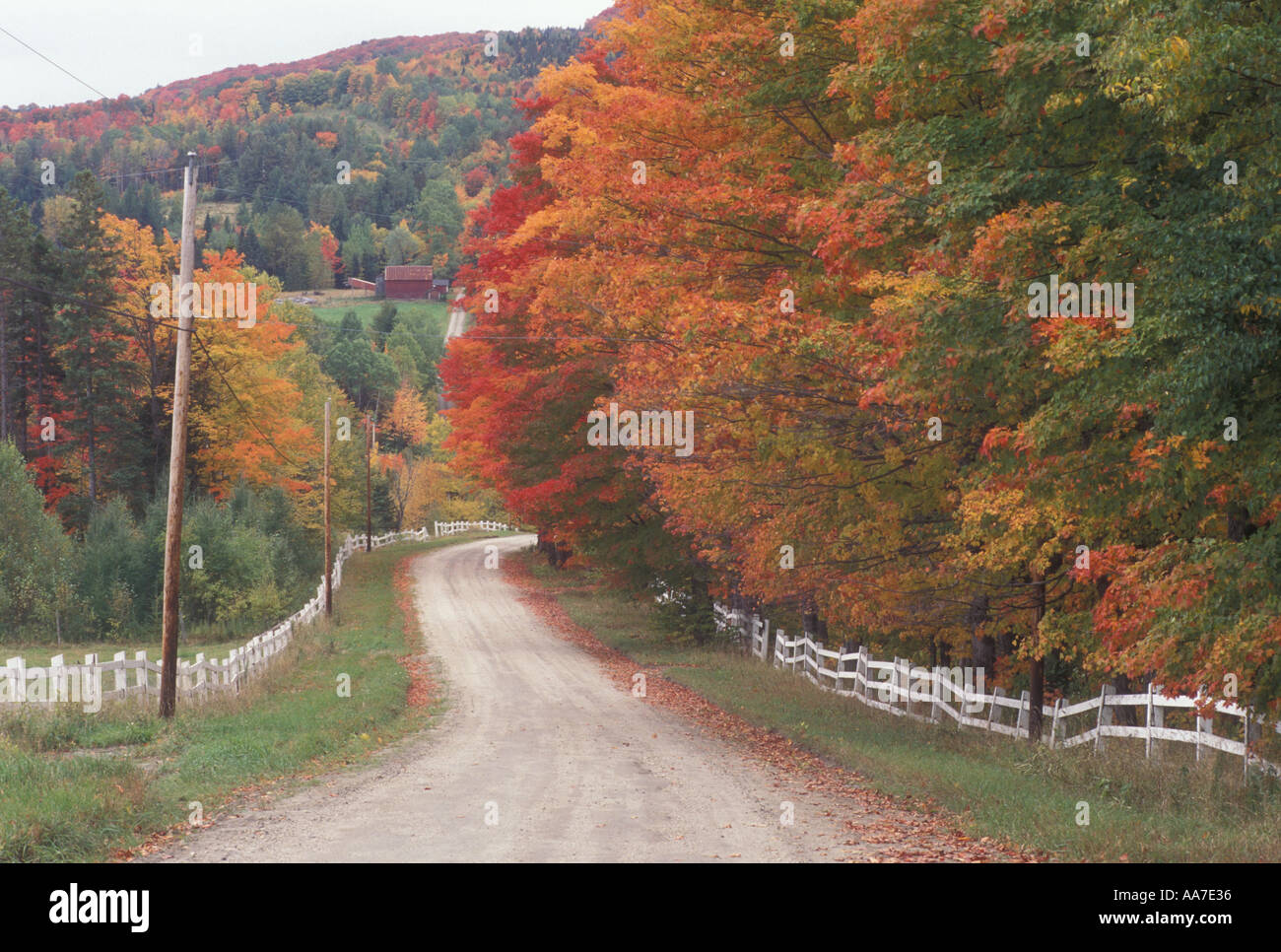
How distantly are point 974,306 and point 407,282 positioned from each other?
177m

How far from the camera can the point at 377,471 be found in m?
84.0

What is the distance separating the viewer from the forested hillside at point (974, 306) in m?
9.45

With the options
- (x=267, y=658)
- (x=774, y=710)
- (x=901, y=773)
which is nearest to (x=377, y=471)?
(x=267, y=658)

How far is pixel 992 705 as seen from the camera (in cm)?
1719

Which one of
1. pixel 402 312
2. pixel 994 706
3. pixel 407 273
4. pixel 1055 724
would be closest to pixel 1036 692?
pixel 1055 724

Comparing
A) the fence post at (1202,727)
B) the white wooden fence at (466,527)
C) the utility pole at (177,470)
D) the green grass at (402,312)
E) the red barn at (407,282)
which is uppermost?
the red barn at (407,282)

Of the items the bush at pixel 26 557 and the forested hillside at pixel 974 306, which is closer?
the forested hillside at pixel 974 306

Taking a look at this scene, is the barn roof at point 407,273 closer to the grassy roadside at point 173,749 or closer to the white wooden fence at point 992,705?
the grassy roadside at point 173,749

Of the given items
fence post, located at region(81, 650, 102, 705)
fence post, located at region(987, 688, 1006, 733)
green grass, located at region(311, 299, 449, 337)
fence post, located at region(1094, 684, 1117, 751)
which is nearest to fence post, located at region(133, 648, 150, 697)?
fence post, located at region(81, 650, 102, 705)

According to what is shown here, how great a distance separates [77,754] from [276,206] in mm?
180742

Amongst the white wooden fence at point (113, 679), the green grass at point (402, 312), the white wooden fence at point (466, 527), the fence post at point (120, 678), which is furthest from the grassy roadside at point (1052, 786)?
the green grass at point (402, 312)

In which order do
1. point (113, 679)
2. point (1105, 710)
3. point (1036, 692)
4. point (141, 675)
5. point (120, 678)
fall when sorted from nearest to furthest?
1. point (1105, 710)
2. point (1036, 692)
3. point (120, 678)
4. point (141, 675)
5. point (113, 679)

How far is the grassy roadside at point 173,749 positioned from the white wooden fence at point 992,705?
833 centimetres

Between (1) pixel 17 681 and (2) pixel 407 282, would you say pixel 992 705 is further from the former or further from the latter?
(2) pixel 407 282
